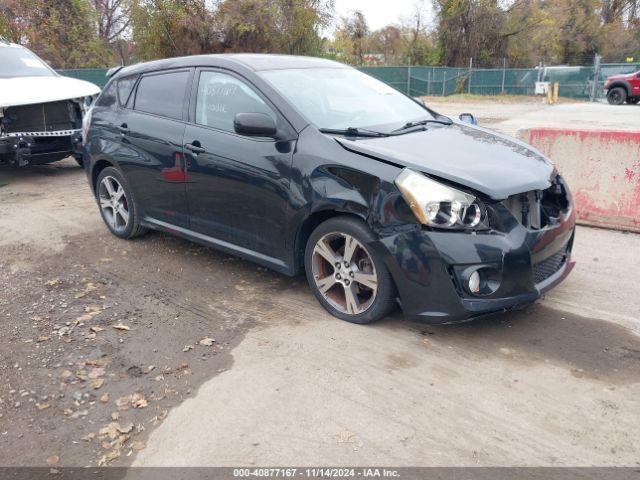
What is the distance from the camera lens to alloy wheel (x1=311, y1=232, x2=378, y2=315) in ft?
12.3

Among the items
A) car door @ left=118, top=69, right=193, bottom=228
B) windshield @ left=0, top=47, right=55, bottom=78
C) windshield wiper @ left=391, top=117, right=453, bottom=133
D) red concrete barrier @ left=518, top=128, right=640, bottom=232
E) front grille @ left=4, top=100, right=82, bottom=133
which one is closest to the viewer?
windshield wiper @ left=391, top=117, right=453, bottom=133

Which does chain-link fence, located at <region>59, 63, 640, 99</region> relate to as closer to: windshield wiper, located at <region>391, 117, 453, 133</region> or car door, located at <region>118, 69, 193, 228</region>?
car door, located at <region>118, 69, 193, 228</region>

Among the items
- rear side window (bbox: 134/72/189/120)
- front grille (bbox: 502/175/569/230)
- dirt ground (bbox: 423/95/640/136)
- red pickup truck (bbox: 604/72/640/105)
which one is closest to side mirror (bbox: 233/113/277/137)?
rear side window (bbox: 134/72/189/120)

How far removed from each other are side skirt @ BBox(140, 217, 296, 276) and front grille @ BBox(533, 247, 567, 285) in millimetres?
1659

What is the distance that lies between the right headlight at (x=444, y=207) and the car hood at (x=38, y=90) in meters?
7.03

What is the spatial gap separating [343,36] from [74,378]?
4378 cm

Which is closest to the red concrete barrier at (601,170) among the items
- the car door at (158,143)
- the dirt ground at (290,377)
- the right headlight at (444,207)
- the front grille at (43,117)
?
the dirt ground at (290,377)

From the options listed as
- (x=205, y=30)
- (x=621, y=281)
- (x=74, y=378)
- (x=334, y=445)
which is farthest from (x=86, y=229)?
(x=205, y=30)

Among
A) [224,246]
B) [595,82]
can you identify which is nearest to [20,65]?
[224,246]

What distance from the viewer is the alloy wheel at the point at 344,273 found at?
3748 millimetres

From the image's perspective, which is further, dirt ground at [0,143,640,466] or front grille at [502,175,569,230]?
front grille at [502,175,569,230]

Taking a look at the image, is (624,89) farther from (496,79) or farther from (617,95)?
(496,79)

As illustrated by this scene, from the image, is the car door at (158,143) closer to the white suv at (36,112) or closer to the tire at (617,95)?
the white suv at (36,112)

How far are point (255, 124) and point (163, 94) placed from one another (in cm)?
152
